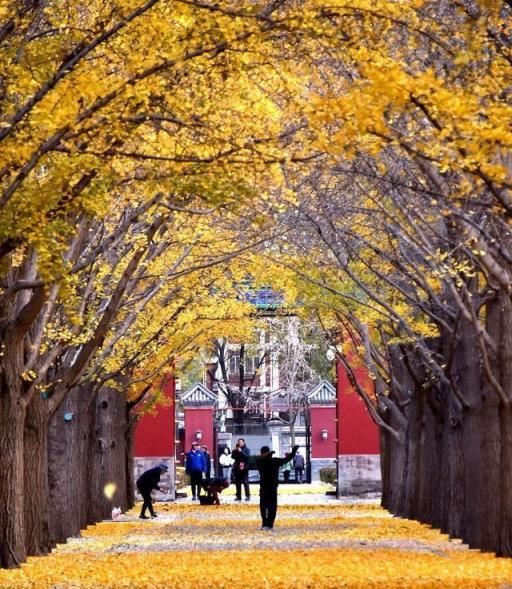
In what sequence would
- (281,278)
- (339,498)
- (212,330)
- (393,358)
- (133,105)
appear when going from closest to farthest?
1. (133,105)
2. (281,278)
3. (393,358)
4. (212,330)
5. (339,498)

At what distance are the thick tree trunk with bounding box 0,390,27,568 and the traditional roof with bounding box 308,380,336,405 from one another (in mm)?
50573

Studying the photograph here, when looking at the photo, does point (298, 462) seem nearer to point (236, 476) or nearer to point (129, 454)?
point (236, 476)

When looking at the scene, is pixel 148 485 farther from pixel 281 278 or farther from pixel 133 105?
pixel 133 105

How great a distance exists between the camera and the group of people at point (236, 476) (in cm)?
2862

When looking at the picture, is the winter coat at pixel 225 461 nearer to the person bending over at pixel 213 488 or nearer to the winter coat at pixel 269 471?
the person bending over at pixel 213 488

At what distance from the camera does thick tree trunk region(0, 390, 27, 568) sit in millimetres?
20953

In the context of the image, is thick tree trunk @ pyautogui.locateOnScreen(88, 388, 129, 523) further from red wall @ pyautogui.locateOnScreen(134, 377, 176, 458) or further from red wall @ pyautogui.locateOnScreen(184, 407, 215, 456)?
red wall @ pyautogui.locateOnScreen(184, 407, 215, 456)

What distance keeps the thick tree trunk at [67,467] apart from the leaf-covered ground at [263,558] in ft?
1.58

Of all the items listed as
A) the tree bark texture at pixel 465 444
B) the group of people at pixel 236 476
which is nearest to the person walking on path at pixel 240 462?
the group of people at pixel 236 476

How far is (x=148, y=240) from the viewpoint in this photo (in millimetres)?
21234

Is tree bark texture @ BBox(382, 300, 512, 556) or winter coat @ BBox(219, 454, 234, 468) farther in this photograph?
winter coat @ BBox(219, 454, 234, 468)

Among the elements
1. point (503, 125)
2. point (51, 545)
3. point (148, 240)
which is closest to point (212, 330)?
point (51, 545)

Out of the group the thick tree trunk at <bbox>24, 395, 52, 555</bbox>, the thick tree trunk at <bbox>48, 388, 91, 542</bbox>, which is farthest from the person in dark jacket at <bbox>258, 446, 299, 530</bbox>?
the thick tree trunk at <bbox>24, 395, 52, 555</bbox>

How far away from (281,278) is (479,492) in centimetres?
1029
